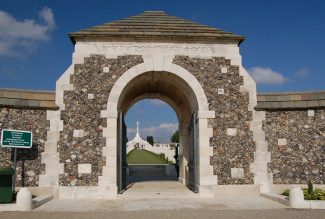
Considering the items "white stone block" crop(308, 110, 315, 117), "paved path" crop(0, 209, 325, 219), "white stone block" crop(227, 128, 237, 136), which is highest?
"white stone block" crop(308, 110, 315, 117)

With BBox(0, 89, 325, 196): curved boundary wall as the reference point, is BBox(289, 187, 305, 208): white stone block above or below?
below

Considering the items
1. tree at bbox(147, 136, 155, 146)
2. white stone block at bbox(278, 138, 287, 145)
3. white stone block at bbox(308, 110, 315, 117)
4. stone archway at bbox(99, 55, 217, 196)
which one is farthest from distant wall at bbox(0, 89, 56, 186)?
tree at bbox(147, 136, 155, 146)

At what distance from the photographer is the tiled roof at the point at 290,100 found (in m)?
10.7

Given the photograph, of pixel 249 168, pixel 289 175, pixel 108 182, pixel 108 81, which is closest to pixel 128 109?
pixel 108 81

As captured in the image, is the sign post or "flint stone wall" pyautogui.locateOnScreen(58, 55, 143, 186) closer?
the sign post

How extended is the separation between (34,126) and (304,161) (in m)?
8.31

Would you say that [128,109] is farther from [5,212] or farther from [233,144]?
[5,212]

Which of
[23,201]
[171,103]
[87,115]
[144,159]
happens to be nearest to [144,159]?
[144,159]

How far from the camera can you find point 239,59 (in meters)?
11.1

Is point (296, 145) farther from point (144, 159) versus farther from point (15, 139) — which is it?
point (144, 159)

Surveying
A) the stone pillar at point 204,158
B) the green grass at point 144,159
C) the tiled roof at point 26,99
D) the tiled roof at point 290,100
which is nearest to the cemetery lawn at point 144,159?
the green grass at point 144,159

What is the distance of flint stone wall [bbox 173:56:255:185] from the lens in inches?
411

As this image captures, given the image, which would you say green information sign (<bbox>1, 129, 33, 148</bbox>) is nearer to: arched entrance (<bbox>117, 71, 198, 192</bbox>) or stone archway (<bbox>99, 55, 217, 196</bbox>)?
stone archway (<bbox>99, 55, 217, 196</bbox>)

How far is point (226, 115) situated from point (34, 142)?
5.91 m
